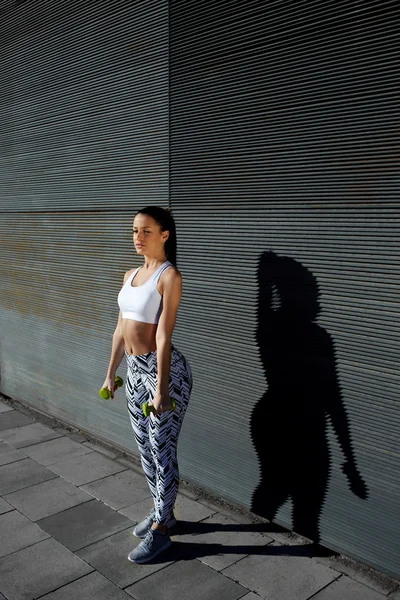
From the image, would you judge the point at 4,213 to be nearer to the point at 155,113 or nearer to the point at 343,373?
the point at 155,113

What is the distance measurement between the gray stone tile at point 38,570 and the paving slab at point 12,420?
2294 mm

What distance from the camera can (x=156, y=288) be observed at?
3.39m

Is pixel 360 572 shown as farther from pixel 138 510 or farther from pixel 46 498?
pixel 46 498

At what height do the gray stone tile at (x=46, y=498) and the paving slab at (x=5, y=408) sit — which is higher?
the gray stone tile at (x=46, y=498)

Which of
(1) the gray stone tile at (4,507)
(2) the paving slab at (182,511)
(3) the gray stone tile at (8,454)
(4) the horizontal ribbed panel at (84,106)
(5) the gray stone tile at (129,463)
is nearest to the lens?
(2) the paving slab at (182,511)

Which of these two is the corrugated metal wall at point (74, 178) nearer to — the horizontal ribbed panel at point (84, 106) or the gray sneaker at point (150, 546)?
the horizontal ribbed panel at point (84, 106)

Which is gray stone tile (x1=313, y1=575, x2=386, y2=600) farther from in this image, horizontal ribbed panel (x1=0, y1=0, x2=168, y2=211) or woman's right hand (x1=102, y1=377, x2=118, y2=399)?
horizontal ribbed panel (x1=0, y1=0, x2=168, y2=211)

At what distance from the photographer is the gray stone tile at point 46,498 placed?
402cm

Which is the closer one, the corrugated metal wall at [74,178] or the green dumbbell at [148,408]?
the green dumbbell at [148,408]

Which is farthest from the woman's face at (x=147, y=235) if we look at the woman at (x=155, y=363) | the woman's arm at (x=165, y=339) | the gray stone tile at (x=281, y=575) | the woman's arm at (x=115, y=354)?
the gray stone tile at (x=281, y=575)

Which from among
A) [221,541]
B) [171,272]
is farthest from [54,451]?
[171,272]

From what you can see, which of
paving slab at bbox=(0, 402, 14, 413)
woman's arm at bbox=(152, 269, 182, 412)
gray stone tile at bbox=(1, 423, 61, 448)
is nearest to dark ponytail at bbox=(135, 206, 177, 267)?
woman's arm at bbox=(152, 269, 182, 412)

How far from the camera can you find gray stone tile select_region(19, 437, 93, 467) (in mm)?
4891

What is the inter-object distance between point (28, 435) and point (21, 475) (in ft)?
2.98
